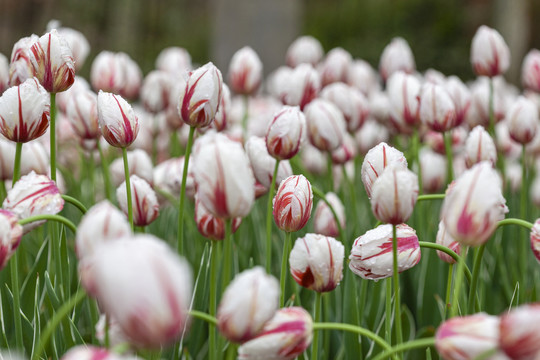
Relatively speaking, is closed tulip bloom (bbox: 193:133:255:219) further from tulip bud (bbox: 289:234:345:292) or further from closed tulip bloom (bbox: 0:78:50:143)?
closed tulip bloom (bbox: 0:78:50:143)

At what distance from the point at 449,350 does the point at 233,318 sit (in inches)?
6.0

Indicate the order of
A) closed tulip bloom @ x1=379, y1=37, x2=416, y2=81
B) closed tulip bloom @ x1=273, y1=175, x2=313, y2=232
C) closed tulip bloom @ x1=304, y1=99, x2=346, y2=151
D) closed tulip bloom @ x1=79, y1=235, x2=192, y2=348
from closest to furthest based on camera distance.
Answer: closed tulip bloom @ x1=79, y1=235, x2=192, y2=348 → closed tulip bloom @ x1=273, y1=175, x2=313, y2=232 → closed tulip bloom @ x1=304, y1=99, x2=346, y2=151 → closed tulip bloom @ x1=379, y1=37, x2=416, y2=81

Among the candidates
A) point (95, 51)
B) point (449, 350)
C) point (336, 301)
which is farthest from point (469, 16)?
point (449, 350)

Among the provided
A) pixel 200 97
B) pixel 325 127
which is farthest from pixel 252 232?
pixel 200 97

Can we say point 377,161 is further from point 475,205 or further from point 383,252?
point 475,205

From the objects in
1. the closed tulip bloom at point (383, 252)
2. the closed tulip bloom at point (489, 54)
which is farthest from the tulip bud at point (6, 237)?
the closed tulip bloom at point (489, 54)

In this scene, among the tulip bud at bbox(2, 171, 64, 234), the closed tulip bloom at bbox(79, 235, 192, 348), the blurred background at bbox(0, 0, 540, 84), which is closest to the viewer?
the closed tulip bloom at bbox(79, 235, 192, 348)

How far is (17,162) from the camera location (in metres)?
0.85

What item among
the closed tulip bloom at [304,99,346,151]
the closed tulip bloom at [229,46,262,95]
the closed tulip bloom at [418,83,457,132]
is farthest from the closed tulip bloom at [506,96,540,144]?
the closed tulip bloom at [229,46,262,95]

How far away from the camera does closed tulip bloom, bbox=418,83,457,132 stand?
1.18 meters

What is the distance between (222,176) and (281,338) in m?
0.14

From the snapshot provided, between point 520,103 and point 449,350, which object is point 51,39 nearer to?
point 449,350

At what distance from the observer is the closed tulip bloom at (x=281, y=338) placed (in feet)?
1.72

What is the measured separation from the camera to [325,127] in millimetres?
1250
